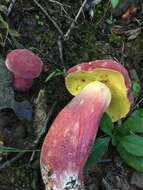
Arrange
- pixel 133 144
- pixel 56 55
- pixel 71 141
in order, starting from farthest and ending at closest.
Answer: pixel 56 55
pixel 133 144
pixel 71 141

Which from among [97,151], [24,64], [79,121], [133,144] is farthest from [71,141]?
[24,64]

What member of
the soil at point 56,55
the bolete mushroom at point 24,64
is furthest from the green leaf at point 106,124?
the bolete mushroom at point 24,64

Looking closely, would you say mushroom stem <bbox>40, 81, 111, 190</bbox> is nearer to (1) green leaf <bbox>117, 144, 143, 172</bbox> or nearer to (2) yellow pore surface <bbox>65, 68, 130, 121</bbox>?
(2) yellow pore surface <bbox>65, 68, 130, 121</bbox>

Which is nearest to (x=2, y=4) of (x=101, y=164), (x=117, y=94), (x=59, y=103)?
(x=59, y=103)

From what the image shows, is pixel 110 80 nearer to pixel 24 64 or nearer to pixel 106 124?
pixel 106 124

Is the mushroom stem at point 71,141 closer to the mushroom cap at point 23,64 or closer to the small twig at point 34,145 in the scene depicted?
the small twig at point 34,145

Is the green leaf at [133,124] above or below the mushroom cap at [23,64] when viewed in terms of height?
below

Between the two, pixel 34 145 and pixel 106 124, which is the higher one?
pixel 106 124
